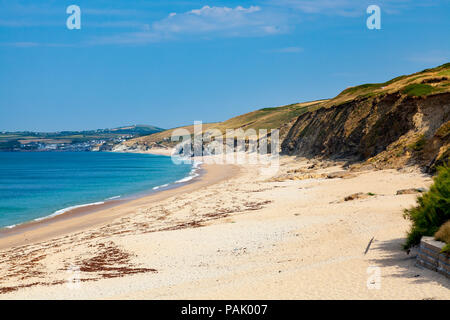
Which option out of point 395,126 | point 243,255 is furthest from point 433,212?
point 395,126

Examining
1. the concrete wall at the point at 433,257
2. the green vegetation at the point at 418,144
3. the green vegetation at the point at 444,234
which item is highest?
the green vegetation at the point at 418,144

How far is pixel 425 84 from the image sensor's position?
1513 inches

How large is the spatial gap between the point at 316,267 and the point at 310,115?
66.0 m

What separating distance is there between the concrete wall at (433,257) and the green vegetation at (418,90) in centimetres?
3004

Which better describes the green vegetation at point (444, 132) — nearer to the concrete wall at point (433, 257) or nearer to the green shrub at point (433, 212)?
the green shrub at point (433, 212)

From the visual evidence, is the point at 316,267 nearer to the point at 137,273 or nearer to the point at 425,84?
the point at 137,273

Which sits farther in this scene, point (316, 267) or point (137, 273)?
point (137, 273)

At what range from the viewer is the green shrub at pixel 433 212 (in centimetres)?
1066

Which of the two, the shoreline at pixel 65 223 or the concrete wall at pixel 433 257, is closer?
the concrete wall at pixel 433 257

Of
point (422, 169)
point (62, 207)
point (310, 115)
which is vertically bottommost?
point (62, 207)

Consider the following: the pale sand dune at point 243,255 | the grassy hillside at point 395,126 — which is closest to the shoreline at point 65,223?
the pale sand dune at point 243,255

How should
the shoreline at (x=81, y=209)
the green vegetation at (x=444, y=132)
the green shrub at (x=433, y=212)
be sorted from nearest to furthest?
the green shrub at (x=433, y=212), the shoreline at (x=81, y=209), the green vegetation at (x=444, y=132)
